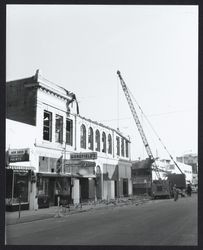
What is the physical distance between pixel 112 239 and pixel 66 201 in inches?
877

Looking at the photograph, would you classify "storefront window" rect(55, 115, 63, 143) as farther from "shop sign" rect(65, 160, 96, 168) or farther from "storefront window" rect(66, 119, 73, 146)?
"shop sign" rect(65, 160, 96, 168)

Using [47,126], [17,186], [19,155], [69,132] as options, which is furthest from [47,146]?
[19,155]

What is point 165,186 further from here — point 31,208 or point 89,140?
point 31,208

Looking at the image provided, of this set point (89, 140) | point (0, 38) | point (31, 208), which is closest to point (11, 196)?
point (31, 208)

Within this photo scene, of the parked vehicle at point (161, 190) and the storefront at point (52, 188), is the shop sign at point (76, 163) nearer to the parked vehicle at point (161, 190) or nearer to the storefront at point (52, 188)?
the storefront at point (52, 188)

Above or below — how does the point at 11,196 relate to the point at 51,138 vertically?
below

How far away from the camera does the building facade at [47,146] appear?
1070 inches

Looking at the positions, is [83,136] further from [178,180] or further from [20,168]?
[178,180]

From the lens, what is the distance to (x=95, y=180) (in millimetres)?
40938

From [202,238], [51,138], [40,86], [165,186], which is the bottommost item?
[165,186]

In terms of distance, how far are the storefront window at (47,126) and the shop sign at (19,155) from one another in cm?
676

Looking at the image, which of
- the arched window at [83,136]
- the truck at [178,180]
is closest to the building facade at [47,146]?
the arched window at [83,136]

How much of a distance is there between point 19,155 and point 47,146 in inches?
250

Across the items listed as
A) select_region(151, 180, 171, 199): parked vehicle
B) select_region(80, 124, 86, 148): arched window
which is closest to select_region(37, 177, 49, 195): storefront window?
select_region(80, 124, 86, 148): arched window
